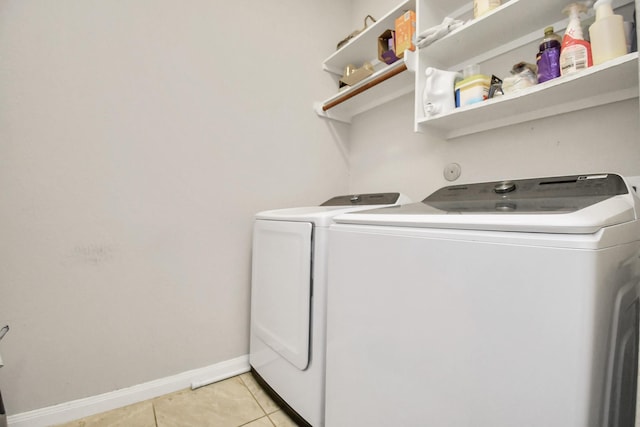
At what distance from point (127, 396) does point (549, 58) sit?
7.52ft

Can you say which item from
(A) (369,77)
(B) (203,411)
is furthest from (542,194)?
(B) (203,411)

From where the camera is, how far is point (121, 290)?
139cm

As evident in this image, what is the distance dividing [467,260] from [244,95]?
62.4 inches

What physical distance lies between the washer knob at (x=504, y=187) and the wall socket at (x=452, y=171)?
0.48 m

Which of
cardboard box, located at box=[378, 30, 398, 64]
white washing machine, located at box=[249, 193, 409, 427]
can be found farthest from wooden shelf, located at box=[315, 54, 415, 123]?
white washing machine, located at box=[249, 193, 409, 427]

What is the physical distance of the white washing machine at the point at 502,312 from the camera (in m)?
0.52

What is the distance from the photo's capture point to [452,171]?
1.53 metres

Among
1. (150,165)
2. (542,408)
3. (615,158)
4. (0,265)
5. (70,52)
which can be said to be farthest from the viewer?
(150,165)

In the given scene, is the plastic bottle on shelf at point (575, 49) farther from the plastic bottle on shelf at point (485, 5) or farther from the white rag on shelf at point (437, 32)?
the white rag on shelf at point (437, 32)

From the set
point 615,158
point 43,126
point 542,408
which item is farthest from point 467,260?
point 43,126

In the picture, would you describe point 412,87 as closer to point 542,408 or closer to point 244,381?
point 542,408

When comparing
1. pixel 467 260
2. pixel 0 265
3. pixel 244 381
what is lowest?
pixel 244 381

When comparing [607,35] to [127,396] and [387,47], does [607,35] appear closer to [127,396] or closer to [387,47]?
[387,47]

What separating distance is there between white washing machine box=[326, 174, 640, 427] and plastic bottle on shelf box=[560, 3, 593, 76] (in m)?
0.37
